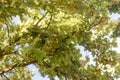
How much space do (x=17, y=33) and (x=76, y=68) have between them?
10.0 ft

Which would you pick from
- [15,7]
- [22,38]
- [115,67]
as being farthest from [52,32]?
[115,67]

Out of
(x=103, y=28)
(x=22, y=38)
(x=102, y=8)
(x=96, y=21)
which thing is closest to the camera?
(x=102, y=8)

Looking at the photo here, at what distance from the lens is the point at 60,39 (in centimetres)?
991

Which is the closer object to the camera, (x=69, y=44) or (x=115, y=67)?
(x=69, y=44)

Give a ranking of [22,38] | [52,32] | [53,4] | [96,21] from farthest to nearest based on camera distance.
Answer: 1. [96,21]
2. [22,38]
3. [52,32]
4. [53,4]

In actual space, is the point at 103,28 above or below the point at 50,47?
above

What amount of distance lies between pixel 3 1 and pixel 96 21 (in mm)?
5017

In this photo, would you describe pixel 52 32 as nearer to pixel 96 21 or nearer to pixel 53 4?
pixel 53 4

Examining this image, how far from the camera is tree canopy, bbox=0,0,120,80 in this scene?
8742 mm

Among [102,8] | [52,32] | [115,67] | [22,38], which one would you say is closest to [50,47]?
[52,32]

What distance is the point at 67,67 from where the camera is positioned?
39.1 ft

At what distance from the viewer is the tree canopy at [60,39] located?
874cm

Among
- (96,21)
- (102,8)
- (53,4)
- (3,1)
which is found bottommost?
(3,1)

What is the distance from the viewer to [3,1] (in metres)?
7.90
